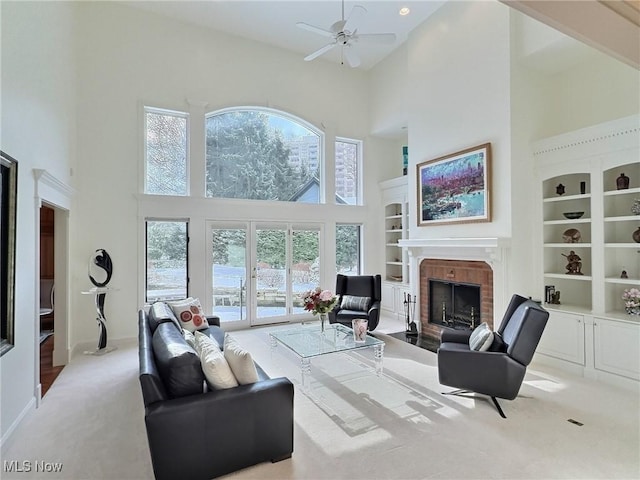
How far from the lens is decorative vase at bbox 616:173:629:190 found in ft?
12.9

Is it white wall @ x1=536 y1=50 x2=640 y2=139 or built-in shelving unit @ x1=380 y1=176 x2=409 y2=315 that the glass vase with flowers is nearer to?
built-in shelving unit @ x1=380 y1=176 x2=409 y2=315

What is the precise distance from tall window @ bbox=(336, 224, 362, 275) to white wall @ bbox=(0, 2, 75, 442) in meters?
5.09

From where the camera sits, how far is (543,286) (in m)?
4.66

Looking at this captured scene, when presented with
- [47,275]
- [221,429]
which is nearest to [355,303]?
[221,429]

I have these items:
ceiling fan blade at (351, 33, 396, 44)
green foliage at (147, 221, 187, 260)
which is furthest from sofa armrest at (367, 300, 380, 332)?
ceiling fan blade at (351, 33, 396, 44)

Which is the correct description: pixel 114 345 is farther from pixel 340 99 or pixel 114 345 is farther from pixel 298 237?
pixel 340 99

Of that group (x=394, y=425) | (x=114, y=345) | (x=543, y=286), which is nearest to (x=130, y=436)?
(x=394, y=425)

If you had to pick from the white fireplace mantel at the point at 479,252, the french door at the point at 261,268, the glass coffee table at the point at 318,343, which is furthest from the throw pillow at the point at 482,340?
the french door at the point at 261,268

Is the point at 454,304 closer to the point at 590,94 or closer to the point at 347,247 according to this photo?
the point at 347,247

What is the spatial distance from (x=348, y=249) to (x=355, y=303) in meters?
2.04

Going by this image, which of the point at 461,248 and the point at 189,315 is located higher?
the point at 461,248

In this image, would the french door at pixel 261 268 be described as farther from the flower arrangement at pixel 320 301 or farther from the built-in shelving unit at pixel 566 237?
A: the built-in shelving unit at pixel 566 237

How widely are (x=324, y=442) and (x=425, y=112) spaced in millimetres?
5340

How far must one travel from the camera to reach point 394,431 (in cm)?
286
